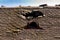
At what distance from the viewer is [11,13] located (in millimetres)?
7332

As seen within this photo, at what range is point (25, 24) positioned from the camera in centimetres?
650

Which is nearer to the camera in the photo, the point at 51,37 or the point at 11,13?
the point at 51,37

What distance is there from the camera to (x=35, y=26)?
6363 millimetres

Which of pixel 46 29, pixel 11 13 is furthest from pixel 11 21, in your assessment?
pixel 46 29

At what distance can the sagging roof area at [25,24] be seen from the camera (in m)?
5.83

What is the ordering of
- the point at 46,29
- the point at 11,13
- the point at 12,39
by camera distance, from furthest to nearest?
the point at 11,13
the point at 46,29
the point at 12,39

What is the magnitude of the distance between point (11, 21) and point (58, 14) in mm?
1460

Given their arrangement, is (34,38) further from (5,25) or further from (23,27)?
(5,25)

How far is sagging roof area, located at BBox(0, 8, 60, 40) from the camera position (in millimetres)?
5828

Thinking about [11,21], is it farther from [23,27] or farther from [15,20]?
[23,27]

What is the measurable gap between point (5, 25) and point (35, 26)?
0.84 m

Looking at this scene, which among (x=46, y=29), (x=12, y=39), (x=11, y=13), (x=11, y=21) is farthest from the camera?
(x=11, y=13)

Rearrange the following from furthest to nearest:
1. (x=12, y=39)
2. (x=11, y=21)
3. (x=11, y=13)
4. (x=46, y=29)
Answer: (x=11, y=13), (x=11, y=21), (x=46, y=29), (x=12, y=39)

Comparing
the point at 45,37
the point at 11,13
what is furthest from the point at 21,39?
the point at 11,13
